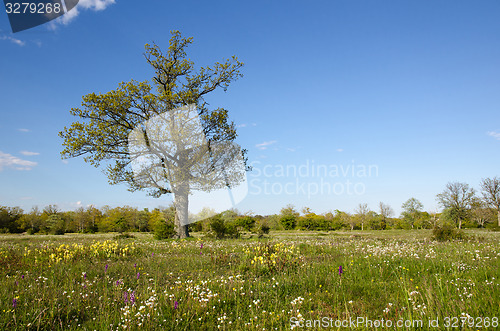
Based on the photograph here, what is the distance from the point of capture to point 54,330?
3.12 m

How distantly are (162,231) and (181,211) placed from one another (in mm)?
2188

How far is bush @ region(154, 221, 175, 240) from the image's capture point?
21.4 metres

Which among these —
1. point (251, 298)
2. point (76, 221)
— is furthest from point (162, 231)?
point (76, 221)

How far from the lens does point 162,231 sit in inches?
847

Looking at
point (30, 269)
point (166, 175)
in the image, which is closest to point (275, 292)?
point (30, 269)

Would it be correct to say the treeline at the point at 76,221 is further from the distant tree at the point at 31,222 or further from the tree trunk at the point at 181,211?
the tree trunk at the point at 181,211

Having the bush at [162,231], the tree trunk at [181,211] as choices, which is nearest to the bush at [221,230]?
the tree trunk at [181,211]

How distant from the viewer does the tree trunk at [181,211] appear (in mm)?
21009

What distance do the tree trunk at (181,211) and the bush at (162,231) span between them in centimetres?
57

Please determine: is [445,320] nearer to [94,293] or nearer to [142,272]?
[94,293]

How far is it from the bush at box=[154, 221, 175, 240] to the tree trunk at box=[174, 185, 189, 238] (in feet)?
1.86

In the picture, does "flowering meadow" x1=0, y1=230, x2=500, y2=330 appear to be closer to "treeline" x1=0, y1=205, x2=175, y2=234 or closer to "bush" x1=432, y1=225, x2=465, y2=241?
"bush" x1=432, y1=225, x2=465, y2=241

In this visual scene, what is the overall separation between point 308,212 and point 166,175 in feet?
174

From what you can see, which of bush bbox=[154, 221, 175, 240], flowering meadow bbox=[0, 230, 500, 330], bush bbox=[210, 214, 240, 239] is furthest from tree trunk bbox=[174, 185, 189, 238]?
flowering meadow bbox=[0, 230, 500, 330]
